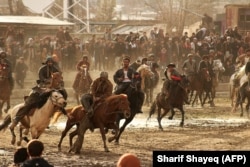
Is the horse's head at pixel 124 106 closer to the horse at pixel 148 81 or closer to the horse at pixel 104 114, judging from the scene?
the horse at pixel 104 114

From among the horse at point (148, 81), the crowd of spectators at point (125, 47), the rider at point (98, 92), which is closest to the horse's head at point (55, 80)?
the rider at point (98, 92)

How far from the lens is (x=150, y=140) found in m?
21.6

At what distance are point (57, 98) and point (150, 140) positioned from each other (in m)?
3.67

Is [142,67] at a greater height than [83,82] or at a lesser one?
greater

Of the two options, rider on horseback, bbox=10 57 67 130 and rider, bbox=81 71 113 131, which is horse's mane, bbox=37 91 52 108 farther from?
rider, bbox=81 71 113 131

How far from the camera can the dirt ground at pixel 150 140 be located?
→ 18311mm

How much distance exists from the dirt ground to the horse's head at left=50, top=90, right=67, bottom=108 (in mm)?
1134

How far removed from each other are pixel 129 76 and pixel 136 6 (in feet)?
447

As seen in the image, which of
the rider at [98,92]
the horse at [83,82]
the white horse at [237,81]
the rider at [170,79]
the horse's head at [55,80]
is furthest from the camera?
the horse at [83,82]

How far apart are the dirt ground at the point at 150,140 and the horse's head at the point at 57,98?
1134 millimetres

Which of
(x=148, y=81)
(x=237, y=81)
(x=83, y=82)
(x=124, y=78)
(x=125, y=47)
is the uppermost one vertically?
(x=124, y=78)

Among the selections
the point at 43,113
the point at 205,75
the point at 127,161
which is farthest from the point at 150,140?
the point at 127,161

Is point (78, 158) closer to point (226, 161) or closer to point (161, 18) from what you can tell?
point (226, 161)

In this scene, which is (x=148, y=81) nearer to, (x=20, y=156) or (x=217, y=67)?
(x=217, y=67)
